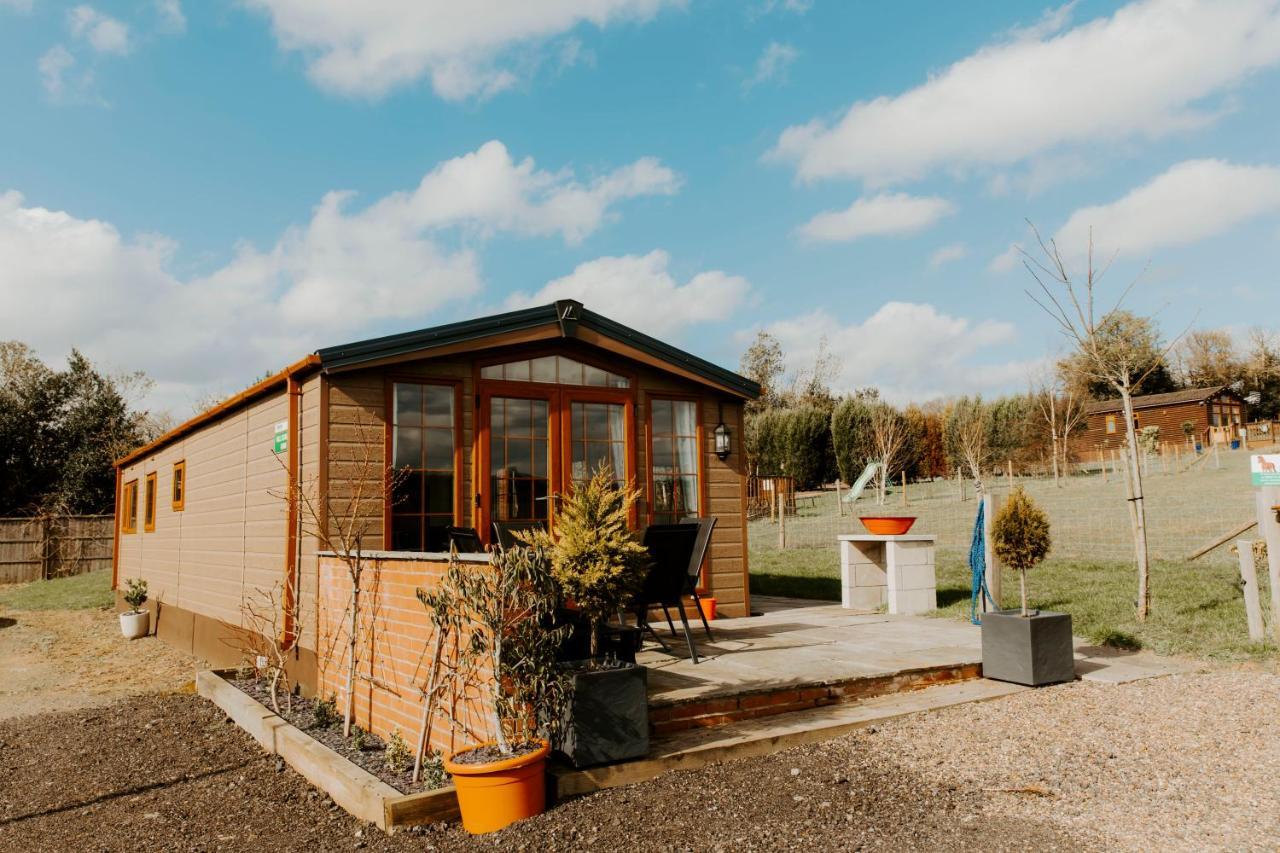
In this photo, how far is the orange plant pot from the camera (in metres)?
3.13

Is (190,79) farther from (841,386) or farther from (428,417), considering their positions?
(841,386)

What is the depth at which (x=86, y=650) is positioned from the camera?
10336 mm

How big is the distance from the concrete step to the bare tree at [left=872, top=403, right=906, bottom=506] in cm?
1941

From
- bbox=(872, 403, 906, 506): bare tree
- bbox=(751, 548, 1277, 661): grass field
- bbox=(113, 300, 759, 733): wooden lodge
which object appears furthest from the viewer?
bbox=(872, 403, 906, 506): bare tree

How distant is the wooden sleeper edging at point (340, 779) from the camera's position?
128 inches

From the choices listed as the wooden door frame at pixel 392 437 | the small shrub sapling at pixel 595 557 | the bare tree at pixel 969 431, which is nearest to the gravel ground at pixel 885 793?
the small shrub sapling at pixel 595 557

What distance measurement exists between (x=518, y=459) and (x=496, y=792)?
3796 mm

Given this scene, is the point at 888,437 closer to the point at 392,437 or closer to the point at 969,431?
the point at 969,431

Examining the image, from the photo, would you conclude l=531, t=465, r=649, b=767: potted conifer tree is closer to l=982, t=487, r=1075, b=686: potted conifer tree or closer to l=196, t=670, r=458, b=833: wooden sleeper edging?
l=196, t=670, r=458, b=833: wooden sleeper edging

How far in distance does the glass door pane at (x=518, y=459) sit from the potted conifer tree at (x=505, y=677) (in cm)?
308

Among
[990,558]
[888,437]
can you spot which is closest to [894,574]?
[990,558]

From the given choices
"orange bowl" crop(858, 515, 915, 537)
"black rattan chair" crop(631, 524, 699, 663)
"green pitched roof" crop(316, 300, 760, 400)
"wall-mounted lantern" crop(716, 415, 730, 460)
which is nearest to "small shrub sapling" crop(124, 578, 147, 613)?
"green pitched roof" crop(316, 300, 760, 400)

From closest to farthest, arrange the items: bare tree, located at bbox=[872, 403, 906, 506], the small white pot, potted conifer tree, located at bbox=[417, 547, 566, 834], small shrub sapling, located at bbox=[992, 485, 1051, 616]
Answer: potted conifer tree, located at bbox=[417, 547, 566, 834], small shrub sapling, located at bbox=[992, 485, 1051, 616], the small white pot, bare tree, located at bbox=[872, 403, 906, 506]

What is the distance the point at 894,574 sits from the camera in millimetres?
7926
